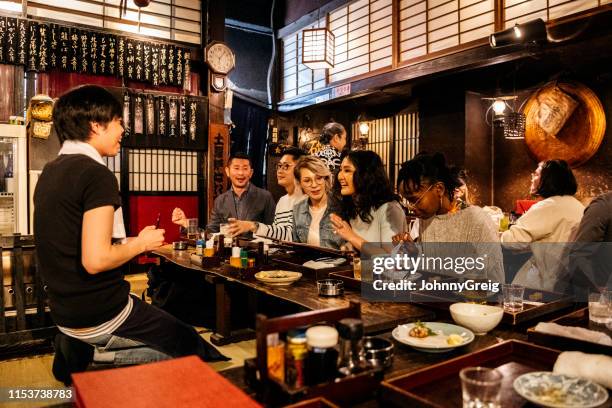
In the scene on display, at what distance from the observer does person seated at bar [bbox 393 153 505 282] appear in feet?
8.95

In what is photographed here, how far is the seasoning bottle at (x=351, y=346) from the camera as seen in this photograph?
1374 millimetres

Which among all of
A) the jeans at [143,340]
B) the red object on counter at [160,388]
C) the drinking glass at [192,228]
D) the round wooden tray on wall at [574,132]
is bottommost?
the jeans at [143,340]

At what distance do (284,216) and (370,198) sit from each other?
135 cm

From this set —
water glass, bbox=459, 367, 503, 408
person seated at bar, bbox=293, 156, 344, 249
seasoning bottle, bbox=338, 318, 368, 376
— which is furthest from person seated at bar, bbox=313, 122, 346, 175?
water glass, bbox=459, 367, 503, 408

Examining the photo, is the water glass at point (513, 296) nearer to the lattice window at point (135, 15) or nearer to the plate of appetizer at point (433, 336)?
the plate of appetizer at point (433, 336)

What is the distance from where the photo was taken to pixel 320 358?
4.26 feet

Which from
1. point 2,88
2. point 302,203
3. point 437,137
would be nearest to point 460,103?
point 437,137

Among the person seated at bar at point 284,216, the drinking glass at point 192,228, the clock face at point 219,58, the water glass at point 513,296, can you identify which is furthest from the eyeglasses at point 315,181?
the clock face at point 219,58

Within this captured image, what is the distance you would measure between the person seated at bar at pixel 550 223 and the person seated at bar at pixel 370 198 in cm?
117

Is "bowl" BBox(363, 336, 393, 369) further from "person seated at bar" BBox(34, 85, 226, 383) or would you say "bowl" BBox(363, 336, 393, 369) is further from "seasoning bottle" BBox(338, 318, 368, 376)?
"person seated at bar" BBox(34, 85, 226, 383)

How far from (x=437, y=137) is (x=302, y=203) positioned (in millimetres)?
4651

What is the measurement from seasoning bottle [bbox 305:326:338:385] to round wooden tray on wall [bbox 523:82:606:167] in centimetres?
638

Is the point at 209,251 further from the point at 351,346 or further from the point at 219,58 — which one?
the point at 219,58

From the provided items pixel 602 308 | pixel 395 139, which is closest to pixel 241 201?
pixel 602 308
